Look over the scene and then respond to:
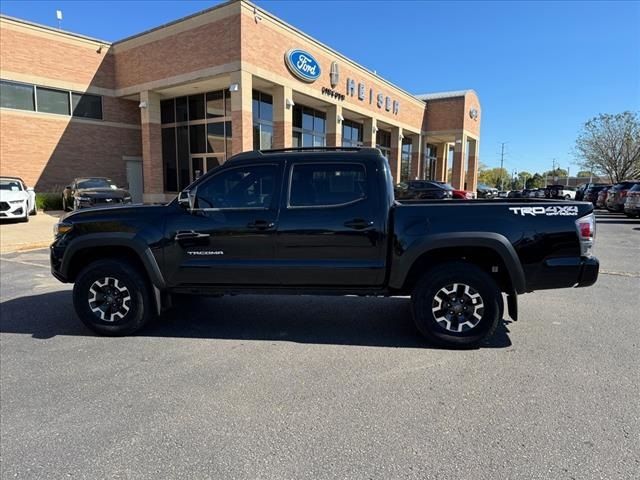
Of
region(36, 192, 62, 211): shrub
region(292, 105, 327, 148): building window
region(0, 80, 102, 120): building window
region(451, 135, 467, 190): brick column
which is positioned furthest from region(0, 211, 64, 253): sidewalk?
region(451, 135, 467, 190): brick column

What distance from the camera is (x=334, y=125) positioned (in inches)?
971

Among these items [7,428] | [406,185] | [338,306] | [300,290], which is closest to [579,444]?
[300,290]

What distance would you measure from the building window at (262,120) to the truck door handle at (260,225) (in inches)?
677

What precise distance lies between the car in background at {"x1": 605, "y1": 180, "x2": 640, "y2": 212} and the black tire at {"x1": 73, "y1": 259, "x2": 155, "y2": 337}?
2173cm

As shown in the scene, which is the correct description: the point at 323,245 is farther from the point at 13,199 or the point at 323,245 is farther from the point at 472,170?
the point at 472,170

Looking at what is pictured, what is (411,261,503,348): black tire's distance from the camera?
14.0 feet

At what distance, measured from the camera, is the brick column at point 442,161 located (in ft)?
149

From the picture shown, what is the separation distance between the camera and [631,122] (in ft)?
133

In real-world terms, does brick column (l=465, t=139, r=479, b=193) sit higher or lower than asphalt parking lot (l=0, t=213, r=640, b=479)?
higher

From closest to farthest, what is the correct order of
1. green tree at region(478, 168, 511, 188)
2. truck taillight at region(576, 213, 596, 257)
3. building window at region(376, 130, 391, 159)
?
truck taillight at region(576, 213, 596, 257) < building window at region(376, 130, 391, 159) < green tree at region(478, 168, 511, 188)

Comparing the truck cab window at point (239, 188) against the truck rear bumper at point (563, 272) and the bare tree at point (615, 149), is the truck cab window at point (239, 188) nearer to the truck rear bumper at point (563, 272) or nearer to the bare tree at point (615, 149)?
the truck rear bumper at point (563, 272)

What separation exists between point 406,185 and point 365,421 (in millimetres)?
19913

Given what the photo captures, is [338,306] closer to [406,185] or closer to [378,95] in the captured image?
[406,185]

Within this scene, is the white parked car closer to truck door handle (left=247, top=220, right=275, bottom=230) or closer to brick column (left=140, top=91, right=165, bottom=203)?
brick column (left=140, top=91, right=165, bottom=203)
